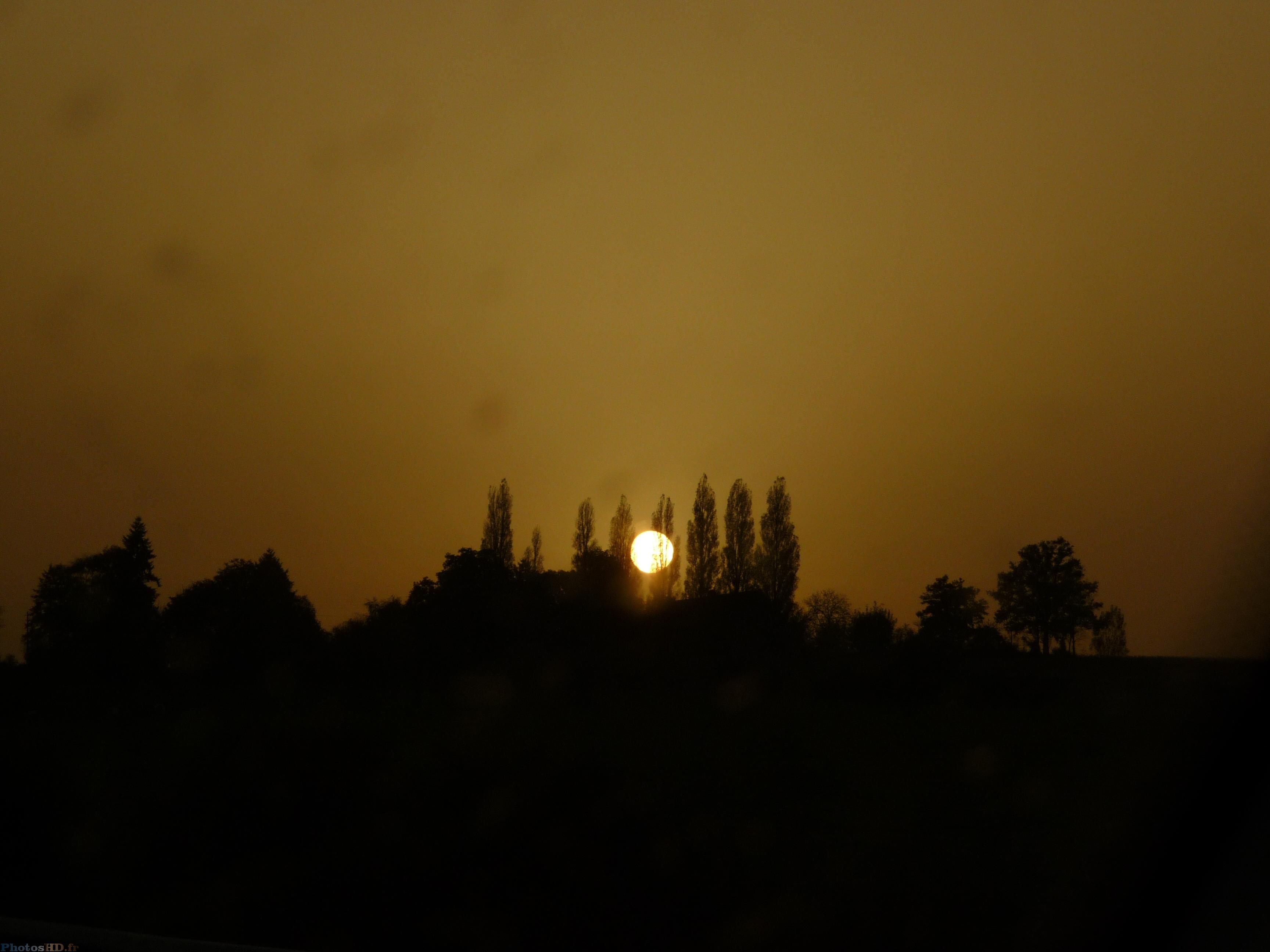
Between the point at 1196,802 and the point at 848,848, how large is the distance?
15.0ft

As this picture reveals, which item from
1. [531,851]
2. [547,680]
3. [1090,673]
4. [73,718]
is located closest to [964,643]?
[1090,673]

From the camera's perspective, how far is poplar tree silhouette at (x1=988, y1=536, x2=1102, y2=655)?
47.5 metres

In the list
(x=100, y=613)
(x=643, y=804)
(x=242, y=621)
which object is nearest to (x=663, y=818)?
(x=643, y=804)

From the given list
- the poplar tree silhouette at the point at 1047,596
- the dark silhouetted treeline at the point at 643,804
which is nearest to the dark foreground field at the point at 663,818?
the dark silhouetted treeline at the point at 643,804

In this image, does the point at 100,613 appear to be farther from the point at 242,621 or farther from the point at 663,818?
the point at 663,818

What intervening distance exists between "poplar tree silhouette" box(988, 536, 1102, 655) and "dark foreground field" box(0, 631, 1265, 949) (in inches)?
1198

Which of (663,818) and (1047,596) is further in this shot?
(1047,596)

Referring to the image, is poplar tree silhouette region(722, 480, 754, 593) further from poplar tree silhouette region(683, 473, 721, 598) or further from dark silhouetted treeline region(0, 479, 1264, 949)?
dark silhouetted treeline region(0, 479, 1264, 949)

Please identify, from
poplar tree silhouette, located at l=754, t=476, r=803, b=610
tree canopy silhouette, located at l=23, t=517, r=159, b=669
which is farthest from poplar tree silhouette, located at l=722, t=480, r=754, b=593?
tree canopy silhouette, located at l=23, t=517, r=159, b=669

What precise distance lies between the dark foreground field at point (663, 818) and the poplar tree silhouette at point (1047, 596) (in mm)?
30440

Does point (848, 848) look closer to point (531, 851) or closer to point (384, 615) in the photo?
point (531, 851)

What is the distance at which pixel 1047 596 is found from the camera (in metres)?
49.5

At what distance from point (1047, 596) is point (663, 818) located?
42.2m

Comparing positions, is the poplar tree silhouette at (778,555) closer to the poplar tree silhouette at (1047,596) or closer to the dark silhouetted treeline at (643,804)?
the poplar tree silhouette at (1047,596)
